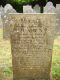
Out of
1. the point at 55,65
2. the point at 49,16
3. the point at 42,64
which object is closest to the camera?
the point at 49,16

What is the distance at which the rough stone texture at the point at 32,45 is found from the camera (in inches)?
252

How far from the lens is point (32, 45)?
6.59 m

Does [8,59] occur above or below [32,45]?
below

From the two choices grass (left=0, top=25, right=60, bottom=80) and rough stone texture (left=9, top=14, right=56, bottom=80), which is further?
grass (left=0, top=25, right=60, bottom=80)

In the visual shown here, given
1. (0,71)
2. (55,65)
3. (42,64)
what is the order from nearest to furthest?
(42,64) < (0,71) < (55,65)

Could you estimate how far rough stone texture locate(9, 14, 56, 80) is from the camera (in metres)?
6.40

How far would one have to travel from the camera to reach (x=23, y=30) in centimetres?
648

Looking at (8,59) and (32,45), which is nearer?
(32,45)

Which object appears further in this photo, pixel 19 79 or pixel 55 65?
pixel 55 65

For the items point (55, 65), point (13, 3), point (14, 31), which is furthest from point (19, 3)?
point (14, 31)

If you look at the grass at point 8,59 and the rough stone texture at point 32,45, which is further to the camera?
the grass at point 8,59

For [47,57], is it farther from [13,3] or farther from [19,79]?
[13,3]

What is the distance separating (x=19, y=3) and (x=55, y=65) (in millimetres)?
19565

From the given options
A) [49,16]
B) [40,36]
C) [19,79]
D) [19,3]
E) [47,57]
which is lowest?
[19,79]
